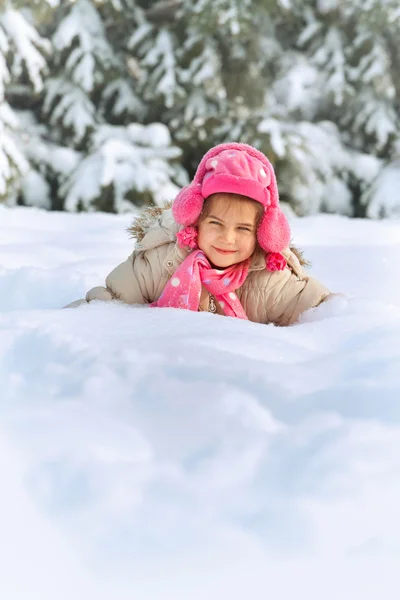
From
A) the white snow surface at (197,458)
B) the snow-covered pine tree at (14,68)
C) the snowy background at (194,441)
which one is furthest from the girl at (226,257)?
the snow-covered pine tree at (14,68)

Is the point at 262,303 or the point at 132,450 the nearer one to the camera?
the point at 132,450

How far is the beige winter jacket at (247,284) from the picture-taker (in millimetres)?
1492

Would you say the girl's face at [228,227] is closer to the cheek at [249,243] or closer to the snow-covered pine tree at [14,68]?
the cheek at [249,243]

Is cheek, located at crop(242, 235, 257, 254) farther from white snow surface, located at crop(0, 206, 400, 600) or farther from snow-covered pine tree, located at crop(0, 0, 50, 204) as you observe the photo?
snow-covered pine tree, located at crop(0, 0, 50, 204)

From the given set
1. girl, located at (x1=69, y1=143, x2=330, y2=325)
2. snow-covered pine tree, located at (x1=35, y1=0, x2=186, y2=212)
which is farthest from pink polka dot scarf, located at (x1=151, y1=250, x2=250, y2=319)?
snow-covered pine tree, located at (x1=35, y1=0, x2=186, y2=212)

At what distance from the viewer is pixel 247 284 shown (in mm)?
1527

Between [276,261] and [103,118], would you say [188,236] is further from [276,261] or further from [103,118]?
[103,118]

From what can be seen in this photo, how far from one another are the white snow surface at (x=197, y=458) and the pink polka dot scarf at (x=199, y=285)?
0.92 feet

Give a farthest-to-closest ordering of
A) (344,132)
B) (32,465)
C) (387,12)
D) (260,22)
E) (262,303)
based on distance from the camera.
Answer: (344,132), (260,22), (387,12), (262,303), (32,465)

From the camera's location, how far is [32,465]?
0.76m

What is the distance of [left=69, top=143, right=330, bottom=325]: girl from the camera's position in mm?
1449

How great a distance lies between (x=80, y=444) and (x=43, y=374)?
7.5 inches

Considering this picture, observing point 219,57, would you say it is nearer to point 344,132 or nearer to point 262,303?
point 344,132

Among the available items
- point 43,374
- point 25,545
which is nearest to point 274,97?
point 43,374
